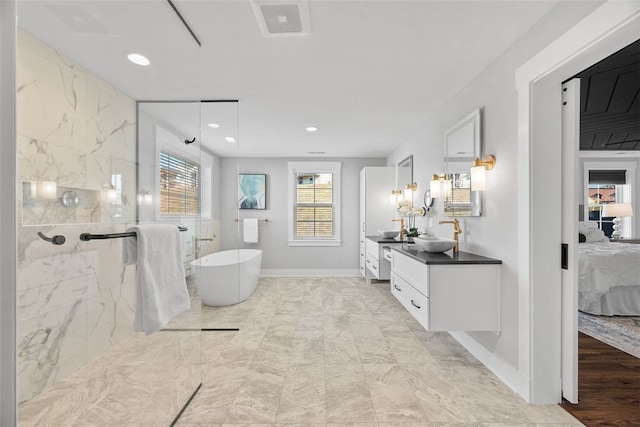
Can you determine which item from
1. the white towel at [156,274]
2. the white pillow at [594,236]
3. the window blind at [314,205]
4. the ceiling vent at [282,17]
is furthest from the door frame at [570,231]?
the window blind at [314,205]

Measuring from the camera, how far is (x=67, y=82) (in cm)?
113

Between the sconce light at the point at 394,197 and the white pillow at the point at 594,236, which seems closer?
the white pillow at the point at 594,236

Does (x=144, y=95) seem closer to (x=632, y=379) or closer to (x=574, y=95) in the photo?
(x=574, y=95)

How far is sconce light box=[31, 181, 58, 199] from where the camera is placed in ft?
3.25

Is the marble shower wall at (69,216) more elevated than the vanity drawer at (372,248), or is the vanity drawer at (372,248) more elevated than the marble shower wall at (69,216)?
the marble shower wall at (69,216)

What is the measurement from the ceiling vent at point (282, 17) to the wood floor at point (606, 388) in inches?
109

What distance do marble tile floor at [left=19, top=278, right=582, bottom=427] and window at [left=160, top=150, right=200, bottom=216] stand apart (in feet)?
2.24

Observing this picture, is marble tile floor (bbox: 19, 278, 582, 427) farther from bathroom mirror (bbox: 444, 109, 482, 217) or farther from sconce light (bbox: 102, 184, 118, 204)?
bathroom mirror (bbox: 444, 109, 482, 217)

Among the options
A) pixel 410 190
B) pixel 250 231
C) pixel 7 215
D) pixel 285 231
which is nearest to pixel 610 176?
pixel 410 190

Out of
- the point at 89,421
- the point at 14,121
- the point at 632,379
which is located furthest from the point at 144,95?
the point at 632,379

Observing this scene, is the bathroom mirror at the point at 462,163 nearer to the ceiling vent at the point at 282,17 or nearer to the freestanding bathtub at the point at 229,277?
the ceiling vent at the point at 282,17

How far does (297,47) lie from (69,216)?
166 cm

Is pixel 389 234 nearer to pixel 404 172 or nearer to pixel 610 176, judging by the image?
pixel 404 172

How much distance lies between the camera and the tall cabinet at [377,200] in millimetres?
5105
